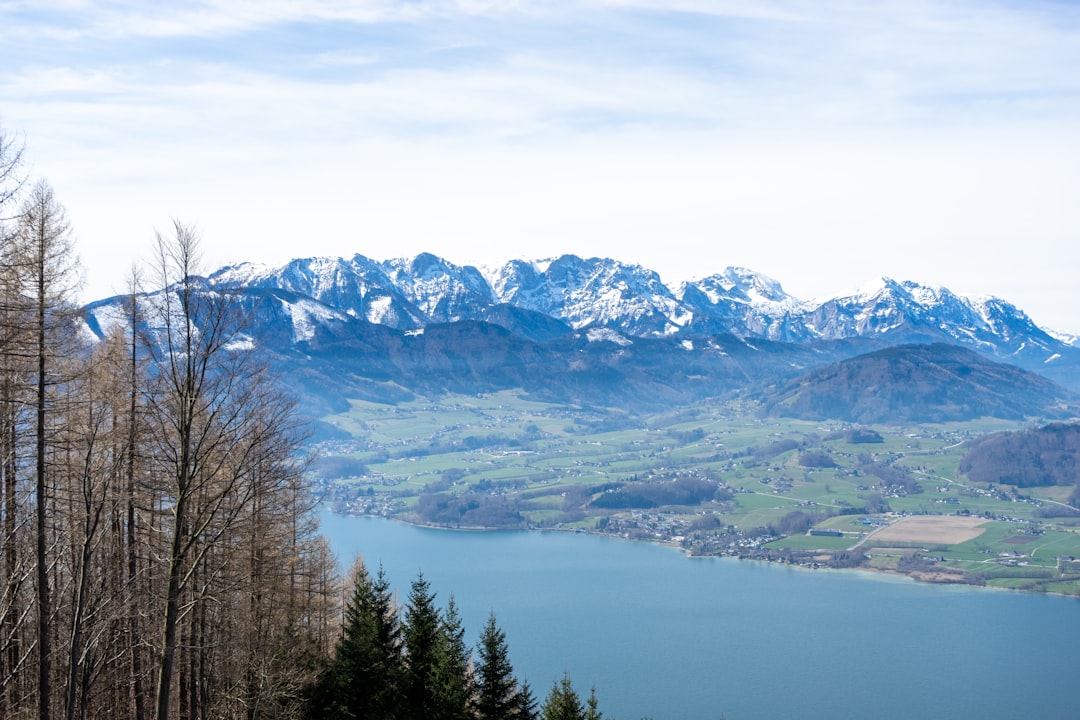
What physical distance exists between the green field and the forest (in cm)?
6218

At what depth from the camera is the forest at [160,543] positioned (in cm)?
1159

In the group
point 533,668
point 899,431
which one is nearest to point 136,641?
point 533,668

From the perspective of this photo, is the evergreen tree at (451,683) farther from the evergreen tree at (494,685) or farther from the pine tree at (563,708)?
the pine tree at (563,708)

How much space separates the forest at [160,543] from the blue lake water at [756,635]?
30363 millimetres

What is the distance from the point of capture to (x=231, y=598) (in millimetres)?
17438

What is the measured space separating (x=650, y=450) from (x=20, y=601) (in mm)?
147339

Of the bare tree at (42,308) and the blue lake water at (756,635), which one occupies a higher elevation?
the bare tree at (42,308)

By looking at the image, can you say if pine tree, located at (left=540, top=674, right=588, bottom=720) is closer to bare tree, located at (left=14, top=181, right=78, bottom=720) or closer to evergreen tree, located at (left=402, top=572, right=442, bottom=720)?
evergreen tree, located at (left=402, top=572, right=442, bottom=720)

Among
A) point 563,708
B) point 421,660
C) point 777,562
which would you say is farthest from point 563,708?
point 777,562

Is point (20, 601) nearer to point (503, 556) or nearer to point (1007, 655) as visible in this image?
point (1007, 655)

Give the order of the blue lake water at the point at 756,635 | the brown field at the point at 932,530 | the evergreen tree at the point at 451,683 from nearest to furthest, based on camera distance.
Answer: the evergreen tree at the point at 451,683, the blue lake water at the point at 756,635, the brown field at the point at 932,530

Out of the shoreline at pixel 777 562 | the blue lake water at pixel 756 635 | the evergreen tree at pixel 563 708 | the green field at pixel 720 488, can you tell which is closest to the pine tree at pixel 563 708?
the evergreen tree at pixel 563 708

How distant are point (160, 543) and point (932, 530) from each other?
92.3m

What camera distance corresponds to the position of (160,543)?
15648 millimetres
